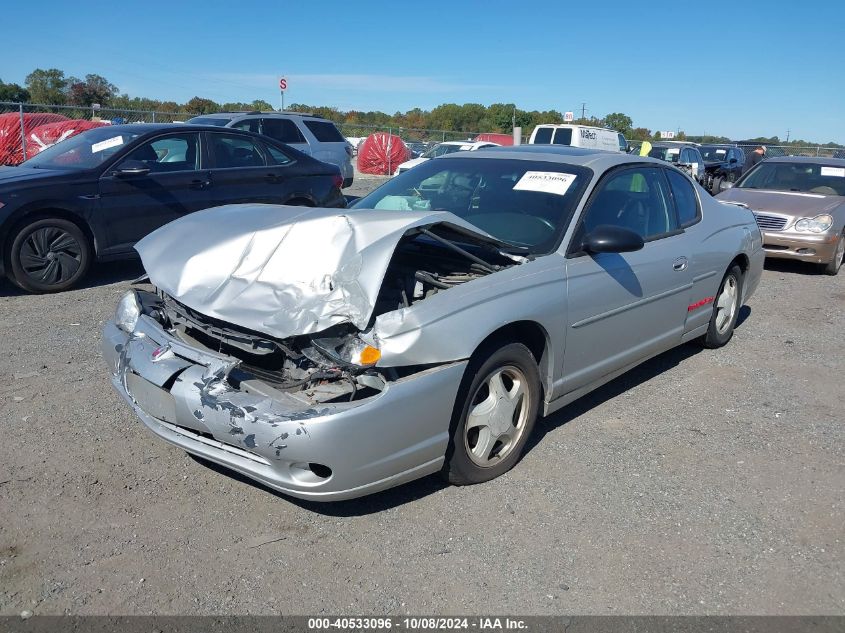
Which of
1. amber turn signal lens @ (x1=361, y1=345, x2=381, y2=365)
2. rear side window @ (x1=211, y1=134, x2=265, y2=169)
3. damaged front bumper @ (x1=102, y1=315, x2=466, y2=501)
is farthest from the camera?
rear side window @ (x1=211, y1=134, x2=265, y2=169)

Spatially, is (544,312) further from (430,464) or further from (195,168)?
(195,168)

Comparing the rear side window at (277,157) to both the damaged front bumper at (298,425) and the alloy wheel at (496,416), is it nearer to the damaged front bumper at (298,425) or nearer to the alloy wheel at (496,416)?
the damaged front bumper at (298,425)

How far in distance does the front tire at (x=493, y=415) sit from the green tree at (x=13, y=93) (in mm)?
52356

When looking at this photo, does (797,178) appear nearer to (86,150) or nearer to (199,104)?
(86,150)

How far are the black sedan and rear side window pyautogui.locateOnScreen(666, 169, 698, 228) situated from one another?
4850 millimetres

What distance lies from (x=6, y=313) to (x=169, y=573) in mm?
4473

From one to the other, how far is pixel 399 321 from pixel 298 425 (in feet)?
2.03

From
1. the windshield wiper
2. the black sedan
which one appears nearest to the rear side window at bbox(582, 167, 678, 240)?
the windshield wiper

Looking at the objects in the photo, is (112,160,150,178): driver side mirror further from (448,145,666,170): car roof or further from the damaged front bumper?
the damaged front bumper

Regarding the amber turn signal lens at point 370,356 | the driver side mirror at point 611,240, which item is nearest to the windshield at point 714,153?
the driver side mirror at point 611,240

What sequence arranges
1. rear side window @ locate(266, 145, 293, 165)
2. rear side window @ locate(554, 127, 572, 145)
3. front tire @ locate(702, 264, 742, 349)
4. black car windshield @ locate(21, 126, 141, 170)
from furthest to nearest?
1. rear side window @ locate(554, 127, 572, 145)
2. rear side window @ locate(266, 145, 293, 165)
3. black car windshield @ locate(21, 126, 141, 170)
4. front tire @ locate(702, 264, 742, 349)

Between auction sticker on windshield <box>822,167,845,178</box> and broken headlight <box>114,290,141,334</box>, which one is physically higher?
auction sticker on windshield <box>822,167,845,178</box>

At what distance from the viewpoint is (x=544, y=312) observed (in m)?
3.75

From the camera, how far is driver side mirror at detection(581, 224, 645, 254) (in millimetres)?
3973
